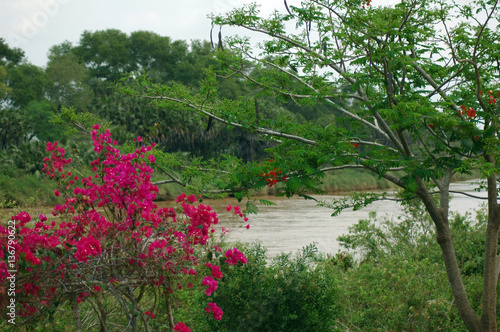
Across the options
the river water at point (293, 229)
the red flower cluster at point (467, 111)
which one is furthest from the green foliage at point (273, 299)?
the river water at point (293, 229)

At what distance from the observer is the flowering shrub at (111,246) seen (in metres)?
3.11

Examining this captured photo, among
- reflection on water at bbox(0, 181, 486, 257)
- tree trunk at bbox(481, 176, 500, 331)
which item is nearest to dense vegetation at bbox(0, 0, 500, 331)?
tree trunk at bbox(481, 176, 500, 331)

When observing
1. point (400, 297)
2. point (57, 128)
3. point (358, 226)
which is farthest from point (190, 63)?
point (400, 297)

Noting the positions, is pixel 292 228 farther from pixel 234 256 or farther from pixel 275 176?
pixel 234 256

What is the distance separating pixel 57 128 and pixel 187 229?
37.9 meters

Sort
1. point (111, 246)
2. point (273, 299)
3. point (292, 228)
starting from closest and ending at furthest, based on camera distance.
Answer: point (111, 246) → point (273, 299) → point (292, 228)

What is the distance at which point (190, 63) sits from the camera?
175 ft

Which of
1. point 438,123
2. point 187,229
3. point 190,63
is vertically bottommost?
point 187,229

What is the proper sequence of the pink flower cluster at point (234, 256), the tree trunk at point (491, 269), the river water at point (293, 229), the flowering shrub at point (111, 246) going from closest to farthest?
the flowering shrub at point (111, 246), the pink flower cluster at point (234, 256), the tree trunk at point (491, 269), the river water at point (293, 229)

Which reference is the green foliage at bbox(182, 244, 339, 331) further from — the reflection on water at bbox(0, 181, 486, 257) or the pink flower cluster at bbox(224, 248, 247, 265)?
the reflection on water at bbox(0, 181, 486, 257)

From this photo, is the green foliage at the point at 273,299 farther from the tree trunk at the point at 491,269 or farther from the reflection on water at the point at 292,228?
the reflection on water at the point at 292,228

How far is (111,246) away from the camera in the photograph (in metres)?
3.28

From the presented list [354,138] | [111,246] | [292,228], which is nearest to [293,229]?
[292,228]

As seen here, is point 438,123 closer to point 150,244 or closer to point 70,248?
point 150,244
